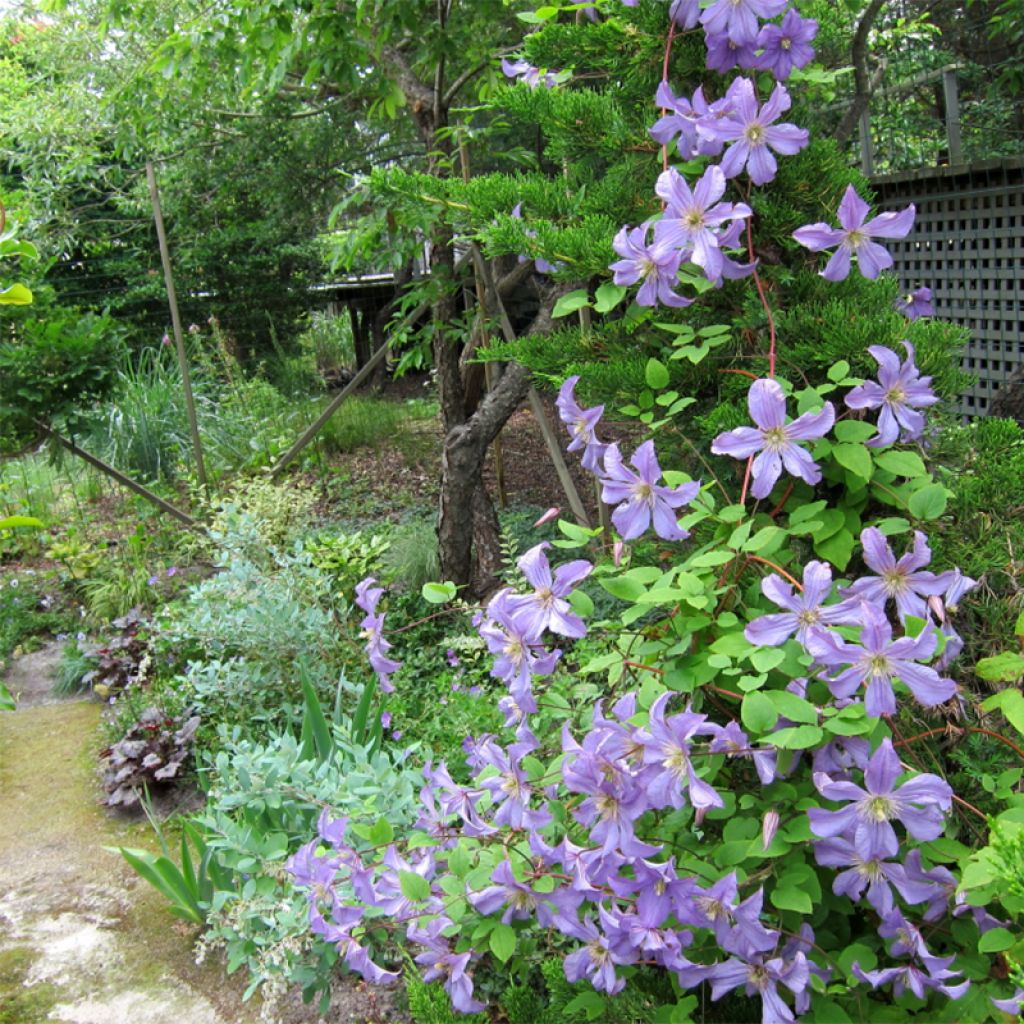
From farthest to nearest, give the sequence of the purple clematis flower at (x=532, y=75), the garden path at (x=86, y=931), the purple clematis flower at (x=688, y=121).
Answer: the garden path at (x=86, y=931)
the purple clematis flower at (x=532, y=75)
the purple clematis flower at (x=688, y=121)

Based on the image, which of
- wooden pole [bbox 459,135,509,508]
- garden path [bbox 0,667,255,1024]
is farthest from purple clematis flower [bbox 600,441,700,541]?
wooden pole [bbox 459,135,509,508]

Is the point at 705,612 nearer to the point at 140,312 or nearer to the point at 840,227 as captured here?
the point at 840,227

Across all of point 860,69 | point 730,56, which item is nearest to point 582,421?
point 730,56

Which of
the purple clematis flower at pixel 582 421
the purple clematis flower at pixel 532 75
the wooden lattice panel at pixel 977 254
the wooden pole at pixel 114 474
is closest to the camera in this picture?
the purple clematis flower at pixel 582 421

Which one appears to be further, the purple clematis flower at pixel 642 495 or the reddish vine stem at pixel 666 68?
the reddish vine stem at pixel 666 68

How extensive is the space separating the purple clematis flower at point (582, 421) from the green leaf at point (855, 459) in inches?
13.4

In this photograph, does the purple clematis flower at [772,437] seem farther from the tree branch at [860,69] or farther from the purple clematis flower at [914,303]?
the tree branch at [860,69]

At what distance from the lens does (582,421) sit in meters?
1.44

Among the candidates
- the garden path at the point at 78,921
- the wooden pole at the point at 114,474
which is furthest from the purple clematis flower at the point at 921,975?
the wooden pole at the point at 114,474

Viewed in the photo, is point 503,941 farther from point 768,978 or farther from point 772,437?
point 772,437

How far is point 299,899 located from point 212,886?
390mm

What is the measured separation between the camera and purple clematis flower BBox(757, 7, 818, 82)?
1383 mm

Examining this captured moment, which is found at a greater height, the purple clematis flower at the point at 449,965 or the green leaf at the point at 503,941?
the green leaf at the point at 503,941

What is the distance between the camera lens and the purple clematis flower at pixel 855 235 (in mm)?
1280
